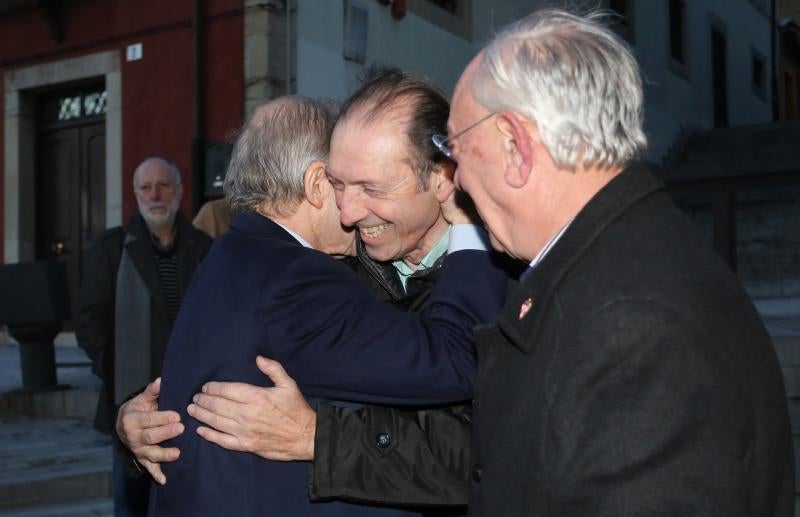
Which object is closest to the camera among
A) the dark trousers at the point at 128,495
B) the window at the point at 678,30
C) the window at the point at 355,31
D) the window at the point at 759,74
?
the dark trousers at the point at 128,495

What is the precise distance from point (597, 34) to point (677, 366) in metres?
0.56

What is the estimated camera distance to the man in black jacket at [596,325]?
1218 millimetres

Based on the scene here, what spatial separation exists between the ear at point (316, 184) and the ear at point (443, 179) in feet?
0.81

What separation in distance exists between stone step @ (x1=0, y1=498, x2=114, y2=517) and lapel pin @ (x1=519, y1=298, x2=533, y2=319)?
423 cm

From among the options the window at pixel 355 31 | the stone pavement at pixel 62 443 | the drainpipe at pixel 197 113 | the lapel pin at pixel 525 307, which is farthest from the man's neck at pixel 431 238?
the window at pixel 355 31

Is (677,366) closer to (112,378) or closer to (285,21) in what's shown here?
(112,378)

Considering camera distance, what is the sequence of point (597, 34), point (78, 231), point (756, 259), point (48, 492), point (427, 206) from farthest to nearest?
point (78, 231) < point (756, 259) < point (48, 492) < point (427, 206) < point (597, 34)

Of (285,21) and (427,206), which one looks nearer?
(427,206)

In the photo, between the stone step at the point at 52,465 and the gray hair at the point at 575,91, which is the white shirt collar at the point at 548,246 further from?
the stone step at the point at 52,465

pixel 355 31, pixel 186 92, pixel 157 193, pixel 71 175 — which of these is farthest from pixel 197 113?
pixel 157 193

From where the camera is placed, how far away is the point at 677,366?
1.22m

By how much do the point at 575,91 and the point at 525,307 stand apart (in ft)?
1.10

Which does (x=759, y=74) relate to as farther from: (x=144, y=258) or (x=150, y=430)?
(x=150, y=430)

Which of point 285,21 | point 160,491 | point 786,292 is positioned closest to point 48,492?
point 160,491
